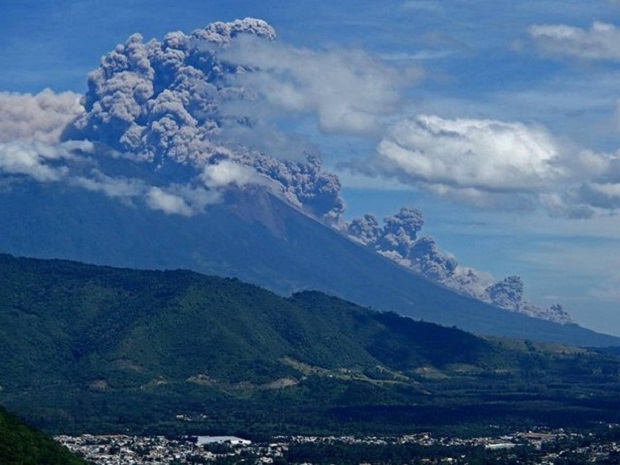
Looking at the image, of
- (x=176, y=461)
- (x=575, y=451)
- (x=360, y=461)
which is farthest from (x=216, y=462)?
(x=575, y=451)

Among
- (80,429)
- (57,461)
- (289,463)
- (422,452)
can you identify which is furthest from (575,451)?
(57,461)

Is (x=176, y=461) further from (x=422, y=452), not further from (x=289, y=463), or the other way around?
(x=422, y=452)

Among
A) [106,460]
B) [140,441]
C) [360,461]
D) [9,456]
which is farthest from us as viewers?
[140,441]

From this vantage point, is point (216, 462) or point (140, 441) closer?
point (216, 462)

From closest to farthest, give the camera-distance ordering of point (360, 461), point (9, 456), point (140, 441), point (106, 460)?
point (9, 456) < point (106, 460) < point (360, 461) < point (140, 441)

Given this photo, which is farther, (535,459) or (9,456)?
(535,459)

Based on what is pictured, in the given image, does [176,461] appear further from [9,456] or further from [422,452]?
[9,456]
